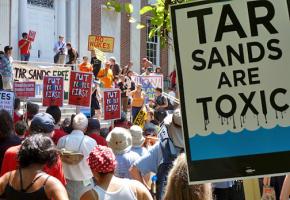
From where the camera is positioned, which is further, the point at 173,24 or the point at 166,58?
the point at 166,58

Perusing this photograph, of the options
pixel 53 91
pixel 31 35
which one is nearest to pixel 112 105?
pixel 53 91

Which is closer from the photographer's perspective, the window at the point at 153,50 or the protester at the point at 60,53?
the protester at the point at 60,53

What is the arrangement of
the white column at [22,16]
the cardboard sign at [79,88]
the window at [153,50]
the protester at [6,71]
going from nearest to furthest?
the cardboard sign at [79,88] → the protester at [6,71] → the white column at [22,16] → the window at [153,50]

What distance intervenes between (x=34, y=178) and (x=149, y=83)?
620 inches

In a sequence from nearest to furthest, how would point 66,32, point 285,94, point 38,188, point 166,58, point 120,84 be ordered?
point 285,94
point 38,188
point 120,84
point 66,32
point 166,58

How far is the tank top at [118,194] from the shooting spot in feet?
13.9

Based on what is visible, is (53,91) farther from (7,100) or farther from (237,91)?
(237,91)

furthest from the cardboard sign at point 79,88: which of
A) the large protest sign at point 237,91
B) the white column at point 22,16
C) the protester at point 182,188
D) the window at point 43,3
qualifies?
the window at point 43,3

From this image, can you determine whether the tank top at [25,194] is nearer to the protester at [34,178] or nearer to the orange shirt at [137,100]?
the protester at [34,178]

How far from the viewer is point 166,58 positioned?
32.8 meters

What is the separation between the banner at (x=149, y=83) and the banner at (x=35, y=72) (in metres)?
2.80

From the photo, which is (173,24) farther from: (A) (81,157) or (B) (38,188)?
(A) (81,157)

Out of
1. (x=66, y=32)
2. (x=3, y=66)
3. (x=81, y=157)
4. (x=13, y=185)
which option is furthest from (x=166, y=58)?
(x=13, y=185)

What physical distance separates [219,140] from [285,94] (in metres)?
0.38
